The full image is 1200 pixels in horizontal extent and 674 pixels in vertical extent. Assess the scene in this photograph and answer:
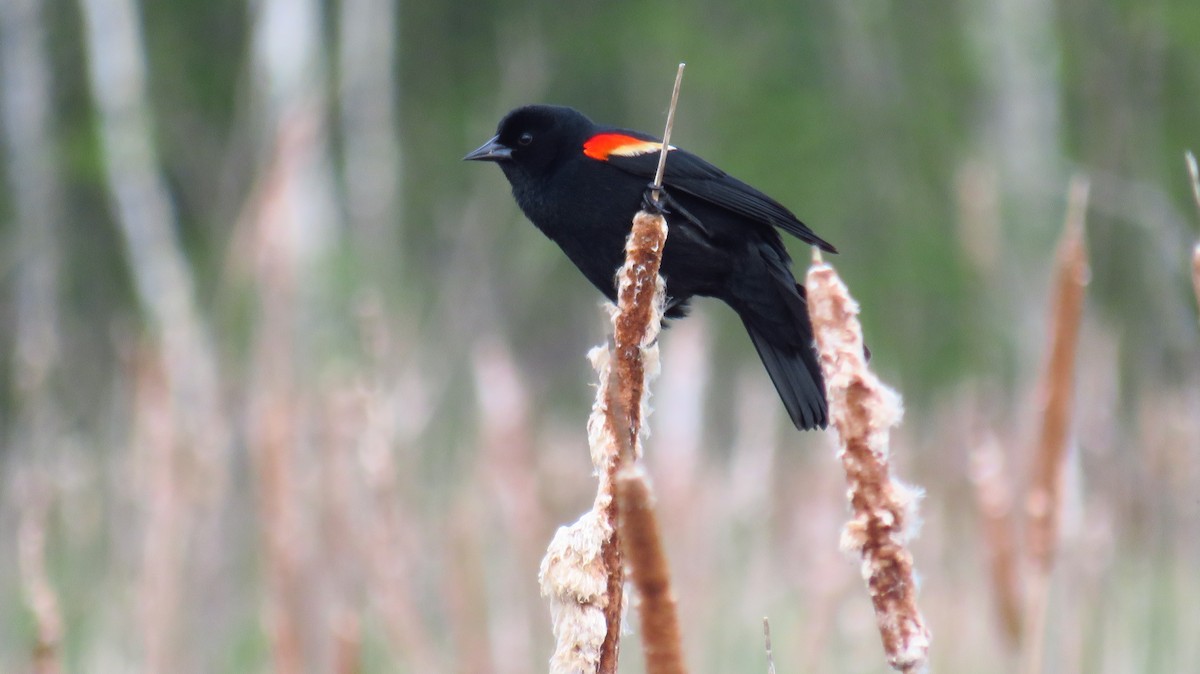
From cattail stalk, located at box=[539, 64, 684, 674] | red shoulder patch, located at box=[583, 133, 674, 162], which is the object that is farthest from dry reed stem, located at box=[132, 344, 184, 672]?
cattail stalk, located at box=[539, 64, 684, 674]

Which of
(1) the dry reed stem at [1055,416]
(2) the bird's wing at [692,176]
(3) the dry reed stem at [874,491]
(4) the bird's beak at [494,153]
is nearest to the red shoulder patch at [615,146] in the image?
(2) the bird's wing at [692,176]

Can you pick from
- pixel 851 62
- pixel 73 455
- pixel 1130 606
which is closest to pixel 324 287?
pixel 73 455

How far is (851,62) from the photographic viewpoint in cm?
891

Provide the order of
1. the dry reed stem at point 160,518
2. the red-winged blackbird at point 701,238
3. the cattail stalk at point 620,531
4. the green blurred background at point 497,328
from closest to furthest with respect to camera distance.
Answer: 1. the cattail stalk at point 620,531
2. the red-winged blackbird at point 701,238
3. the dry reed stem at point 160,518
4. the green blurred background at point 497,328

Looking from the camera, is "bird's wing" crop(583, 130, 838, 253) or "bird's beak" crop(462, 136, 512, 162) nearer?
"bird's wing" crop(583, 130, 838, 253)

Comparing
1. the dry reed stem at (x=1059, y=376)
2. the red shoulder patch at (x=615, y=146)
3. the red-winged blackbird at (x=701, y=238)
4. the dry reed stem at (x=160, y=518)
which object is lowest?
the dry reed stem at (x=1059, y=376)

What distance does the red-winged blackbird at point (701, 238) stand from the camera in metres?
1.97

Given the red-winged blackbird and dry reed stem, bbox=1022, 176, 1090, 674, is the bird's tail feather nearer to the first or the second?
the red-winged blackbird

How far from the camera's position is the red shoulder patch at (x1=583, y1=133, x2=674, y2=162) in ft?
7.22

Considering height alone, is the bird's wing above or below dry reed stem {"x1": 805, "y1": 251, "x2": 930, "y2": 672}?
above

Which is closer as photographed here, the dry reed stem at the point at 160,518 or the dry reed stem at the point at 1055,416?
the dry reed stem at the point at 1055,416

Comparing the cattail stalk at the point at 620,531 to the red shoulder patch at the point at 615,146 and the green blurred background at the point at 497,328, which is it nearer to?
the green blurred background at the point at 497,328

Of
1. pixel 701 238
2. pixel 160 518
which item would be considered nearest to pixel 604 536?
pixel 701 238

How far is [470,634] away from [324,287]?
190 inches
